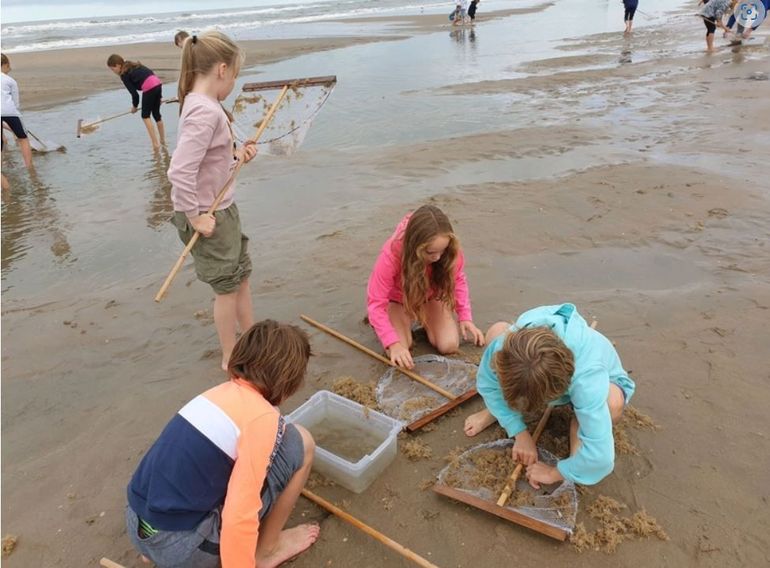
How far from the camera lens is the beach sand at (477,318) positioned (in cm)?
234

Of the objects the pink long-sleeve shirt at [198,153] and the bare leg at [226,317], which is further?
the bare leg at [226,317]

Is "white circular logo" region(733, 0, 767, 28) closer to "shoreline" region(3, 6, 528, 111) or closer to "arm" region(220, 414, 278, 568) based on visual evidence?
"shoreline" region(3, 6, 528, 111)

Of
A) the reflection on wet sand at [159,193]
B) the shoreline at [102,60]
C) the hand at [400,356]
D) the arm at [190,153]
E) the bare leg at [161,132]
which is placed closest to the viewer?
the arm at [190,153]

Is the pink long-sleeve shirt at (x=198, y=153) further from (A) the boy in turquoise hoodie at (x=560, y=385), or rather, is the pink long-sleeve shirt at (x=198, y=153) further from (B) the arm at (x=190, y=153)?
(A) the boy in turquoise hoodie at (x=560, y=385)

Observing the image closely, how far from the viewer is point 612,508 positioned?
2336mm

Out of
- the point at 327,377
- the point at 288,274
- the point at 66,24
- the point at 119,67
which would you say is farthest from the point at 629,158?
the point at 66,24

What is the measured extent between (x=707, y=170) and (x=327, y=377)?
15.4 ft

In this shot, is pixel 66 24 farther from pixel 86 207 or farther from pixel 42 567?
pixel 42 567

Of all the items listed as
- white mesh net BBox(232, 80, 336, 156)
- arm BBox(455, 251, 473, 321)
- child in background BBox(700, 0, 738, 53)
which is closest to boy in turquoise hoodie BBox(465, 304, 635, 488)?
arm BBox(455, 251, 473, 321)

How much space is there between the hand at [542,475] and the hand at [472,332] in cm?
109

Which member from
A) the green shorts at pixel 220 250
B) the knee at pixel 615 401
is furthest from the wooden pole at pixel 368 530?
the green shorts at pixel 220 250

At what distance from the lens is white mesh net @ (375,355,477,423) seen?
9.91 ft

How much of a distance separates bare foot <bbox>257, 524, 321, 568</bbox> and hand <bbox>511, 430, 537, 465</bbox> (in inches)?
36.4

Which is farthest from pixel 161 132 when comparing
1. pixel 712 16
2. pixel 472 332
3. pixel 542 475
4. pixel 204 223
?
pixel 712 16
